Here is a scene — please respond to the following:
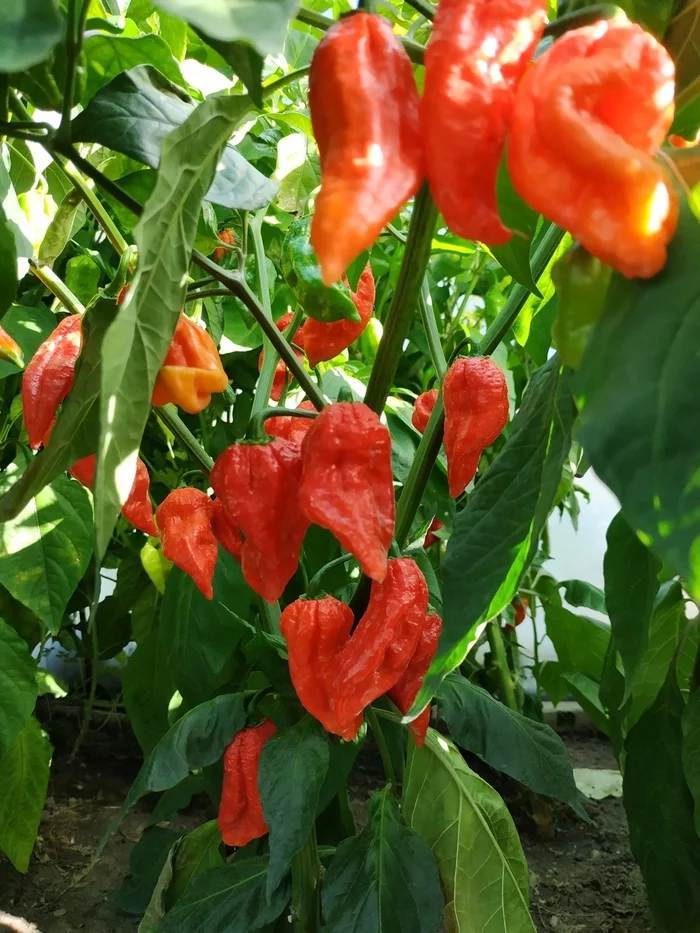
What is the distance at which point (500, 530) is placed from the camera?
1.09 feet

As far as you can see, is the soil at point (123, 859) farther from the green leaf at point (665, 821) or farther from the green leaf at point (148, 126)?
the green leaf at point (148, 126)

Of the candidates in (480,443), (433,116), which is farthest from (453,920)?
(433,116)

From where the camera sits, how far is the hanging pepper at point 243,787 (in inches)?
24.0

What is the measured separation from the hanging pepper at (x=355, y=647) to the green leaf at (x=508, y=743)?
163 millimetres

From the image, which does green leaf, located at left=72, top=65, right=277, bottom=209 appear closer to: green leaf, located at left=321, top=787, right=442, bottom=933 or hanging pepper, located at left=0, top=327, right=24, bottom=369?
hanging pepper, located at left=0, top=327, right=24, bottom=369

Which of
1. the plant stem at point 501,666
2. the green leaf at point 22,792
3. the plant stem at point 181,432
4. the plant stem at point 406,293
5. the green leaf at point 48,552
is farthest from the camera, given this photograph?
the plant stem at point 501,666

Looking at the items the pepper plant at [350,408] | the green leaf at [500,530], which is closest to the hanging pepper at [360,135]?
the pepper plant at [350,408]

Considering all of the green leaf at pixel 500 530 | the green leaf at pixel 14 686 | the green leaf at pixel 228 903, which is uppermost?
the green leaf at pixel 500 530

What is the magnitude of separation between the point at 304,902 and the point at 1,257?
0.56 meters

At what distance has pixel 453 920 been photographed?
629 millimetres

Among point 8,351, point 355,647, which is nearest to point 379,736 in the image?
point 355,647

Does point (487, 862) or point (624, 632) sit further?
point (487, 862)

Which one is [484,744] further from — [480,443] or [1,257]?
[1,257]

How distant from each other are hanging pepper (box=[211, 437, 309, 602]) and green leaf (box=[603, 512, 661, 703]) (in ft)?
0.63
